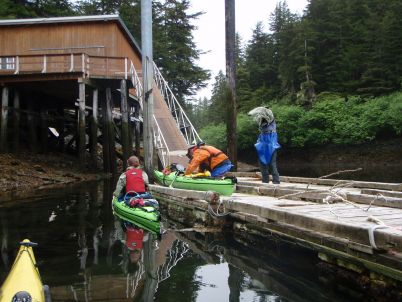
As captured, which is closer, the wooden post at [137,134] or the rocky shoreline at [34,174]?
the rocky shoreline at [34,174]

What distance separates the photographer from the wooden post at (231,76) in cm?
1412

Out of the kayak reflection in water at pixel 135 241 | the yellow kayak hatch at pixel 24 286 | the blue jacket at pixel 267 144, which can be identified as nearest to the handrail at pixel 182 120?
the blue jacket at pixel 267 144

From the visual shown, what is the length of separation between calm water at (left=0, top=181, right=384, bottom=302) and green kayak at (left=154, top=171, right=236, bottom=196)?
47.4 inches

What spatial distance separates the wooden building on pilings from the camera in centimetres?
2022

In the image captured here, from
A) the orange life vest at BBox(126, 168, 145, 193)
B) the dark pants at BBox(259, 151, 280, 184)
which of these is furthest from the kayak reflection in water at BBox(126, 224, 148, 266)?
the dark pants at BBox(259, 151, 280, 184)

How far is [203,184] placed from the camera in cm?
996

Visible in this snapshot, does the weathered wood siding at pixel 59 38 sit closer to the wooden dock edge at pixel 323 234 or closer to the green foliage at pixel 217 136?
the wooden dock edge at pixel 323 234

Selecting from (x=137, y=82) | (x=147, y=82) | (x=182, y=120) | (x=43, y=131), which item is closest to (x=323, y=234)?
(x=147, y=82)

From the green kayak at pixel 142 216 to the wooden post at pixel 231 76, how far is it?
515 cm

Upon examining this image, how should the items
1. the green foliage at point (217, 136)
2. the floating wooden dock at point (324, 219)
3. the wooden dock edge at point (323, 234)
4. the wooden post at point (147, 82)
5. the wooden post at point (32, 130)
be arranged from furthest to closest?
the green foliage at point (217, 136)
the wooden post at point (32, 130)
the wooden post at point (147, 82)
the floating wooden dock at point (324, 219)
the wooden dock edge at point (323, 234)

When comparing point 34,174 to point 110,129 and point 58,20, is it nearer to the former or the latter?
point 110,129

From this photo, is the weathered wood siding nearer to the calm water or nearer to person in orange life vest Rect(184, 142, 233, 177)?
person in orange life vest Rect(184, 142, 233, 177)

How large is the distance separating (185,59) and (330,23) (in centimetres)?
1612

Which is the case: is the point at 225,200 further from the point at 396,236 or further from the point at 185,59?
the point at 185,59
